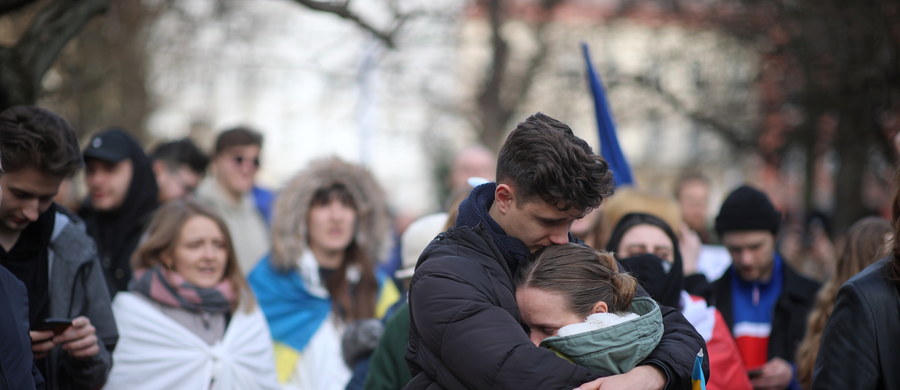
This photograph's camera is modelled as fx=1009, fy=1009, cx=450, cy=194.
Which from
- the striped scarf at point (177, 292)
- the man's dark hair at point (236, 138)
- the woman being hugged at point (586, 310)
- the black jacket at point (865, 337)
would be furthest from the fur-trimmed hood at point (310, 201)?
the black jacket at point (865, 337)

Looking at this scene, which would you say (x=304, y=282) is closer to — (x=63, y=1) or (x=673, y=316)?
(x=63, y=1)

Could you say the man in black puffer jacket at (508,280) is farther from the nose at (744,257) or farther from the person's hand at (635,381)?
the nose at (744,257)

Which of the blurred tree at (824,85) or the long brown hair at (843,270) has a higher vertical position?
the blurred tree at (824,85)

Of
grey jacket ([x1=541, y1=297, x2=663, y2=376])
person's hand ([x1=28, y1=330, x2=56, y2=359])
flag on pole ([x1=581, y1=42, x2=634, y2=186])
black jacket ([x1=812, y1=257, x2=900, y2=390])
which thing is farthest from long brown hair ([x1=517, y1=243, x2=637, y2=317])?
flag on pole ([x1=581, y1=42, x2=634, y2=186])

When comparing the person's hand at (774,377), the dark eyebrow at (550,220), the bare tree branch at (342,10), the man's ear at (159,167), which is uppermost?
the bare tree branch at (342,10)

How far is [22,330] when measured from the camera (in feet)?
11.4

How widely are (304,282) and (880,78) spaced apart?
7039mm

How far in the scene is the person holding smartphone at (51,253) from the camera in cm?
399

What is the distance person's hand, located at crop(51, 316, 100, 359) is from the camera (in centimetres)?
411

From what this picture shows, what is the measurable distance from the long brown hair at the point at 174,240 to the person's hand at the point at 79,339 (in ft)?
4.13

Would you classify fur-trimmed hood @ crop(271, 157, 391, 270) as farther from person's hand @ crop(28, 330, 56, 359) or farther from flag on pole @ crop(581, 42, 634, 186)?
person's hand @ crop(28, 330, 56, 359)

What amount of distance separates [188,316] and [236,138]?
3011 mm

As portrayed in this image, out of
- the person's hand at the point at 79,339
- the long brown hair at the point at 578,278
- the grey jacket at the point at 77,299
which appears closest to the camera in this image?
the long brown hair at the point at 578,278

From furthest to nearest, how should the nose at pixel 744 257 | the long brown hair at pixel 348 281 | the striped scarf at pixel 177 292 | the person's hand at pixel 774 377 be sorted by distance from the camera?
the long brown hair at pixel 348 281, the nose at pixel 744 257, the person's hand at pixel 774 377, the striped scarf at pixel 177 292
